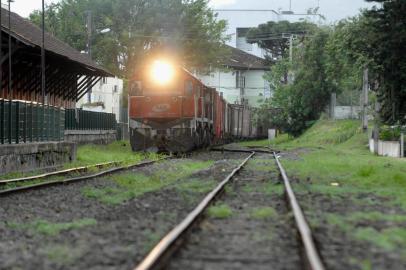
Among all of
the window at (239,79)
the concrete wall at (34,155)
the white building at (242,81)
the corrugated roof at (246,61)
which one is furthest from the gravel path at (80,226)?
the window at (239,79)

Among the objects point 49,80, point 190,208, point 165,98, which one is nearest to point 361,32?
point 165,98

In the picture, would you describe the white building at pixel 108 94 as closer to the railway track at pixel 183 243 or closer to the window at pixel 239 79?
the window at pixel 239 79

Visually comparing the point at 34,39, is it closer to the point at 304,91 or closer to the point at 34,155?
the point at 34,155

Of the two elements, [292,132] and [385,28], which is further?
[292,132]

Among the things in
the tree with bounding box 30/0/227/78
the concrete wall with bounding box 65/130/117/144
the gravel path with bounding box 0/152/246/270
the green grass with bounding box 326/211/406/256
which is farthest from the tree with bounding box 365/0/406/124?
the tree with bounding box 30/0/227/78

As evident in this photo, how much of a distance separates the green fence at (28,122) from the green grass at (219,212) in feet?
30.6

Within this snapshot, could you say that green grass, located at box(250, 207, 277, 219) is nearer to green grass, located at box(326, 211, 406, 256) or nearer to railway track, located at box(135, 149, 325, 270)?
railway track, located at box(135, 149, 325, 270)

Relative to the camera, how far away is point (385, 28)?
1564cm

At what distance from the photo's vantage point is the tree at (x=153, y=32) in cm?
4622

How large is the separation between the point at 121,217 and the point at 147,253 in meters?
2.68

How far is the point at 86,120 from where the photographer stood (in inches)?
1367

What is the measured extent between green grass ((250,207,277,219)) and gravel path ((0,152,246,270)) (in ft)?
2.94

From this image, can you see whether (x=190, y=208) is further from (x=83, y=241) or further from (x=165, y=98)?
(x=165, y=98)

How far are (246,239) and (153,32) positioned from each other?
40188mm
